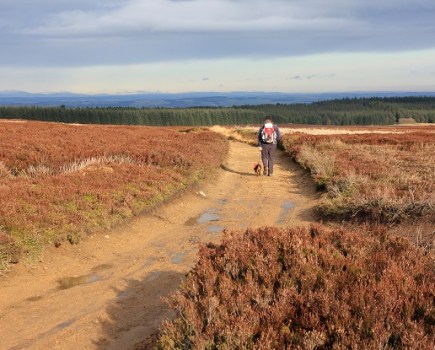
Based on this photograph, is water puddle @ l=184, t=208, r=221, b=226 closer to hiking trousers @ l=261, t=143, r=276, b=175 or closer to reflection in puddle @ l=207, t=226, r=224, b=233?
reflection in puddle @ l=207, t=226, r=224, b=233

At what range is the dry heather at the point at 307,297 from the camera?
144 inches

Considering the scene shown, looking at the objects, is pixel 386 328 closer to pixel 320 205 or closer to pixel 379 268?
pixel 379 268

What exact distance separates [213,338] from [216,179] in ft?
44.2

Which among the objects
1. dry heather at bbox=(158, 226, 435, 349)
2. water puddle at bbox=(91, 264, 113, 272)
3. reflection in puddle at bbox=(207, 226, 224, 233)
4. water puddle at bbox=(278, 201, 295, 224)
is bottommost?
water puddle at bbox=(278, 201, 295, 224)

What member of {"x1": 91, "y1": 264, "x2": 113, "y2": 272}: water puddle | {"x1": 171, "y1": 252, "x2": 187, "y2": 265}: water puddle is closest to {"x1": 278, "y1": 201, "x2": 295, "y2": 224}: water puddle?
{"x1": 171, "y1": 252, "x2": 187, "y2": 265}: water puddle

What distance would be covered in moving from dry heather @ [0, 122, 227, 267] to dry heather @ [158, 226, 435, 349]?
416 centimetres

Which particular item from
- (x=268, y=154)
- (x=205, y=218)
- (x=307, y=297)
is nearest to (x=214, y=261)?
(x=307, y=297)

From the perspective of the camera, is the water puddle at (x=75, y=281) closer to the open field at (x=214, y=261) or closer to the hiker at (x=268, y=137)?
the open field at (x=214, y=261)

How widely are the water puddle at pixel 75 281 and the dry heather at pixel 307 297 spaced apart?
262 cm

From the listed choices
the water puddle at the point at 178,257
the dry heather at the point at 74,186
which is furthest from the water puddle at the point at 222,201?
the water puddle at the point at 178,257

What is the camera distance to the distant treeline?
406 feet

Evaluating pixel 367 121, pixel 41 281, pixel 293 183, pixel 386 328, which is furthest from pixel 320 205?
pixel 367 121

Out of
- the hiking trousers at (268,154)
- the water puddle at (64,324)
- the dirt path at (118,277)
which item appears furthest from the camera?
the hiking trousers at (268,154)

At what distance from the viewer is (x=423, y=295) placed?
4160 millimetres
